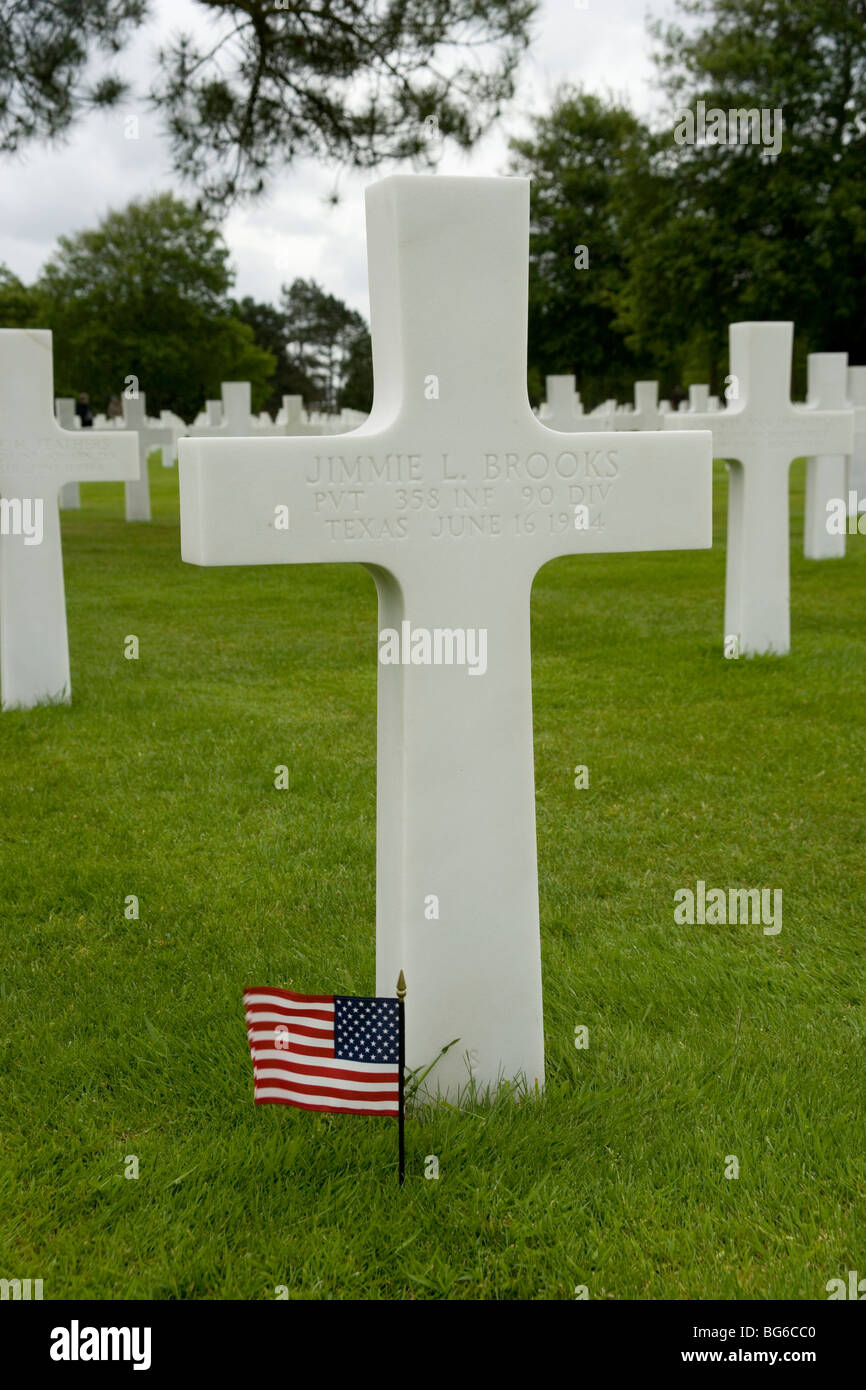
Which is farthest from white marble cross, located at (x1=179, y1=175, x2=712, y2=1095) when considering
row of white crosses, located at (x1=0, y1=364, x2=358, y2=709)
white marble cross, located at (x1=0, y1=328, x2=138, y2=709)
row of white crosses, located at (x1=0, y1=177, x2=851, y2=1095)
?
white marble cross, located at (x1=0, y1=328, x2=138, y2=709)

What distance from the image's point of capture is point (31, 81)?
1459 cm

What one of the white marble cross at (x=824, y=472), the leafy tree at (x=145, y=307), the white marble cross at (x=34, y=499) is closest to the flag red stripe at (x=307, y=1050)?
the white marble cross at (x=34, y=499)

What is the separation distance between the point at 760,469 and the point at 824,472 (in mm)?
5910

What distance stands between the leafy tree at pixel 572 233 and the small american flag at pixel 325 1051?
42644mm

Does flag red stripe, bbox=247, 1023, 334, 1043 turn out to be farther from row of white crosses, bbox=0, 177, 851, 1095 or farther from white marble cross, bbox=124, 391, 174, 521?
white marble cross, bbox=124, 391, 174, 521

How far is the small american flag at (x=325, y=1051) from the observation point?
120 inches

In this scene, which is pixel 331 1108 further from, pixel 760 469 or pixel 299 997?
pixel 760 469

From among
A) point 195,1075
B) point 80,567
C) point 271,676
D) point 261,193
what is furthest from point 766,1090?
point 261,193

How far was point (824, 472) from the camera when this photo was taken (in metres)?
14.6

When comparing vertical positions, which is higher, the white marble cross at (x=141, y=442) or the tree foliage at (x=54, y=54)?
the tree foliage at (x=54, y=54)

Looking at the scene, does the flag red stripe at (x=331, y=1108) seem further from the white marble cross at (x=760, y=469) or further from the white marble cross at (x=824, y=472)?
the white marble cross at (x=824, y=472)

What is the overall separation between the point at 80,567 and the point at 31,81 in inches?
202

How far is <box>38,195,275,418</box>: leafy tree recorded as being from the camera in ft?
161

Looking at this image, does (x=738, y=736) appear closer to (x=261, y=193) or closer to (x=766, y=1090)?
(x=766, y=1090)
